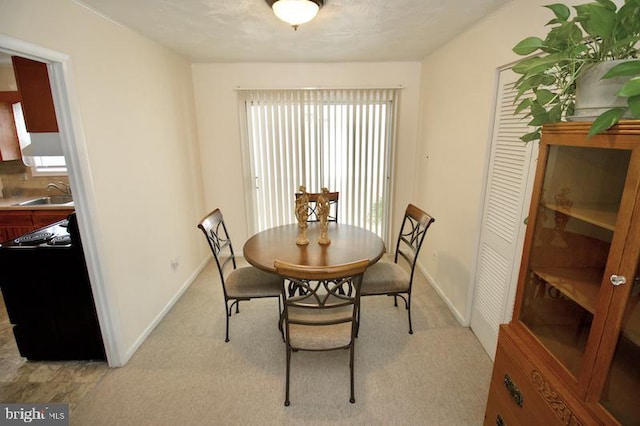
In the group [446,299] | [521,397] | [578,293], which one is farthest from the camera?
[446,299]

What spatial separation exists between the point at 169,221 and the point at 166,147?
2.33 feet

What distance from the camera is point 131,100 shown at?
2.29m

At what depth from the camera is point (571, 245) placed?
1.13 metres

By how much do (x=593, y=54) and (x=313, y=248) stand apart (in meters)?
1.80

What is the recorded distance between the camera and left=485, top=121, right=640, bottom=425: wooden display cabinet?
857mm

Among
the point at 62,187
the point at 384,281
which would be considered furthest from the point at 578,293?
the point at 62,187

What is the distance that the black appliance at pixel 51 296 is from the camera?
1959mm

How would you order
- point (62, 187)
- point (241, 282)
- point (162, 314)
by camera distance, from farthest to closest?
point (62, 187), point (162, 314), point (241, 282)

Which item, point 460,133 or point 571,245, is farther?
point 460,133

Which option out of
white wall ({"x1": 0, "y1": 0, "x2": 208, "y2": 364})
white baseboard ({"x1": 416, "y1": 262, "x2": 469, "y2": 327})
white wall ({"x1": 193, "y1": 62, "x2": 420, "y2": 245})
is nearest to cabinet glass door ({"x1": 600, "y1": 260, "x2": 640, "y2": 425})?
white baseboard ({"x1": 416, "y1": 262, "x2": 469, "y2": 327})

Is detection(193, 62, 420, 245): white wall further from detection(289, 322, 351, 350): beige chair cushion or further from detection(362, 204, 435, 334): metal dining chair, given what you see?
detection(289, 322, 351, 350): beige chair cushion

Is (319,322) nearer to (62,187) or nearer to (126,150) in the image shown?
(126,150)

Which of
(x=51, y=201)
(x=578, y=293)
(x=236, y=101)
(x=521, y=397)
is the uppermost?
(x=236, y=101)

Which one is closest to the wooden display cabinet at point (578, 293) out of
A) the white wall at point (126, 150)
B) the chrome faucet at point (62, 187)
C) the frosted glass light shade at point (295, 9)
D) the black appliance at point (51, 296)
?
the frosted glass light shade at point (295, 9)
